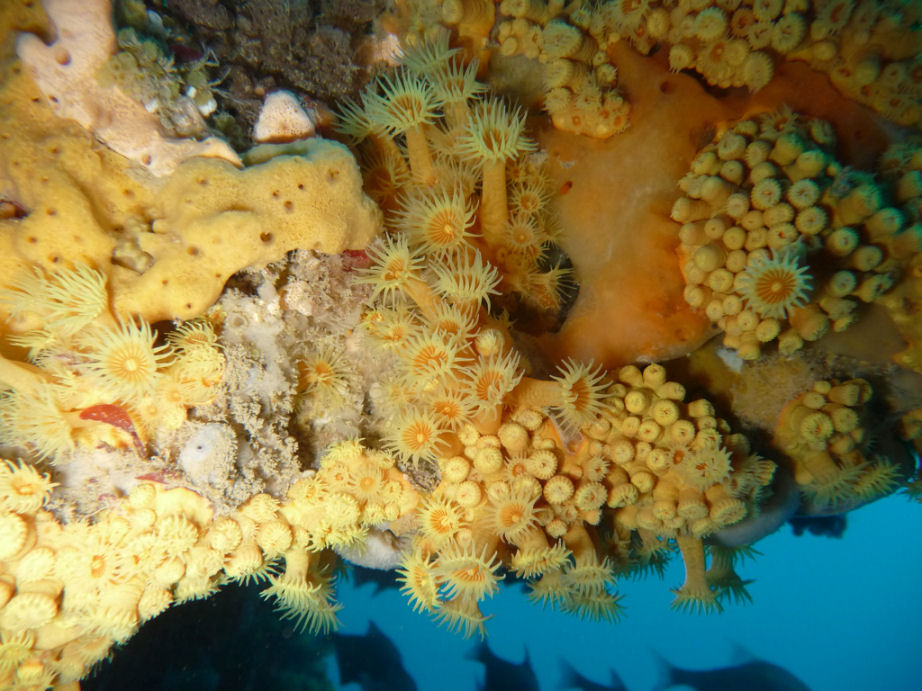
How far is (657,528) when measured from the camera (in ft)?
8.82

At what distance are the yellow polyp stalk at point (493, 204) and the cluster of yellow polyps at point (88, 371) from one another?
167 centimetres

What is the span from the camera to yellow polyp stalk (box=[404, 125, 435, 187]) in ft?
8.53

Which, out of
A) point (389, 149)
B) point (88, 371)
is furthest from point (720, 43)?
point (88, 371)

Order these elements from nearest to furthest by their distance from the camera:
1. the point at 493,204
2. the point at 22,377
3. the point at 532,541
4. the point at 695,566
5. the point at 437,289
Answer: the point at 22,377 < the point at 437,289 < the point at 532,541 < the point at 493,204 < the point at 695,566

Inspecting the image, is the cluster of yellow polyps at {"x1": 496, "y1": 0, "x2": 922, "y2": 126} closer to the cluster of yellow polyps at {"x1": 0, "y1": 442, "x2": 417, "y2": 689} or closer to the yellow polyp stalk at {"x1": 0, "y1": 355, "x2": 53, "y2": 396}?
the cluster of yellow polyps at {"x1": 0, "y1": 442, "x2": 417, "y2": 689}

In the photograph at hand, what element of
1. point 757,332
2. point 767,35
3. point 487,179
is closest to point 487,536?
point 757,332

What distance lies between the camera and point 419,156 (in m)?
2.67

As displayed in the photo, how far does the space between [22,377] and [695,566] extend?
3928mm

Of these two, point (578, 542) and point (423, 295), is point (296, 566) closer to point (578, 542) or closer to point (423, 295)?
point (578, 542)

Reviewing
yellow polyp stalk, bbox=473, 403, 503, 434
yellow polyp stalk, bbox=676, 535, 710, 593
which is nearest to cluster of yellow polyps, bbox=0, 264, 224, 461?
yellow polyp stalk, bbox=473, 403, 503, 434

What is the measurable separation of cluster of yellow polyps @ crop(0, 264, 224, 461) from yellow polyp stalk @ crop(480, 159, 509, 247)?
1.67 m

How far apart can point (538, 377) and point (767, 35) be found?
211 cm

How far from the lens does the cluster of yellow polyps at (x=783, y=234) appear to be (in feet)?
6.87

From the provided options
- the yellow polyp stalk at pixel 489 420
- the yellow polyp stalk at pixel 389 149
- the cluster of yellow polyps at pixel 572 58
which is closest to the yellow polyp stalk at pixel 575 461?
the yellow polyp stalk at pixel 489 420
